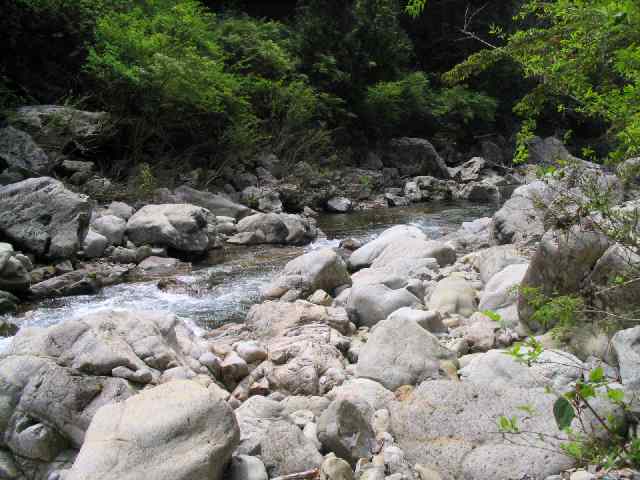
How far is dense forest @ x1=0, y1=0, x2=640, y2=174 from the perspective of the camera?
9.11 ft

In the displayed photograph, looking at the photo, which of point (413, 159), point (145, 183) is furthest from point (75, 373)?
point (413, 159)

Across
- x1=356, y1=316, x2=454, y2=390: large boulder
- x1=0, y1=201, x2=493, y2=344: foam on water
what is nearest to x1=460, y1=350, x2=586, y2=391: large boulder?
x1=356, y1=316, x2=454, y2=390: large boulder

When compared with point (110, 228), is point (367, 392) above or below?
above

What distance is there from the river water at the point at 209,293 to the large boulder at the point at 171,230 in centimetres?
42

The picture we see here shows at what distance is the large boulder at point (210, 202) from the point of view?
1249 cm

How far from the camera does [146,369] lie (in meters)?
4.07

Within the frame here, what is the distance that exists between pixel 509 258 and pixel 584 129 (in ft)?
85.5

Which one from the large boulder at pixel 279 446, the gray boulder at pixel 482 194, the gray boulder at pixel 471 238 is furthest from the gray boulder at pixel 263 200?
the large boulder at pixel 279 446

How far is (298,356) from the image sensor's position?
4.85 metres

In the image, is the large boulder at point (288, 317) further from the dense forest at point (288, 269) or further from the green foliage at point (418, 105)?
the green foliage at point (418, 105)

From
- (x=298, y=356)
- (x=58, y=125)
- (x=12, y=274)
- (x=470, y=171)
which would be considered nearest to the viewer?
(x=298, y=356)

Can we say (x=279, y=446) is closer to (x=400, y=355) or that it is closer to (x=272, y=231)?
(x=400, y=355)

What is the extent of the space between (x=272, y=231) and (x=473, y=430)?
319 inches

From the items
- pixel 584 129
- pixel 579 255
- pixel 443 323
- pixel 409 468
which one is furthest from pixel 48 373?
pixel 584 129
